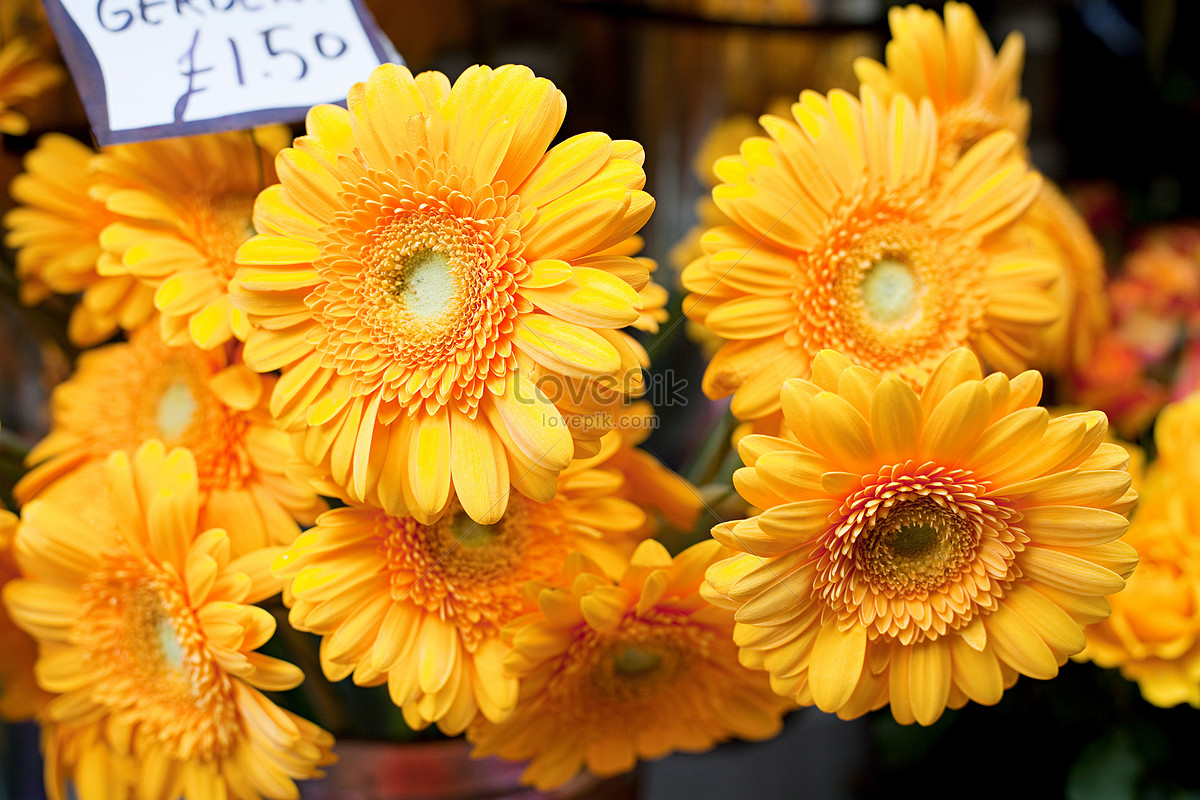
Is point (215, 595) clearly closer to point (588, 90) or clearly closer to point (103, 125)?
point (103, 125)

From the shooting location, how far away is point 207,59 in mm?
484

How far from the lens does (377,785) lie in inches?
19.6

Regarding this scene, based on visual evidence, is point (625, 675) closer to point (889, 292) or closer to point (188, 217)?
point (889, 292)

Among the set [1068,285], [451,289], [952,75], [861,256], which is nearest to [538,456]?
[451,289]

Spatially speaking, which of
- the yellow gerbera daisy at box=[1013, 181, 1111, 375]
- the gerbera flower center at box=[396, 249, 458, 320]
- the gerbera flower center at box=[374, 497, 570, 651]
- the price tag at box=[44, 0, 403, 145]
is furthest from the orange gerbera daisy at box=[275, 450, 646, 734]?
the yellow gerbera daisy at box=[1013, 181, 1111, 375]

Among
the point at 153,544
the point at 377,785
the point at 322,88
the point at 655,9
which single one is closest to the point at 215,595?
the point at 153,544

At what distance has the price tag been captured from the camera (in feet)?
1.53

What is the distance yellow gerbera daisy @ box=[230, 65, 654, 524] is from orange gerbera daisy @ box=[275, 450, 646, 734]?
0.15 ft

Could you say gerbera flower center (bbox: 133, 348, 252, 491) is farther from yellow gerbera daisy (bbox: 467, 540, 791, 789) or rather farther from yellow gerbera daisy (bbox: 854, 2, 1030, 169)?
yellow gerbera daisy (bbox: 854, 2, 1030, 169)

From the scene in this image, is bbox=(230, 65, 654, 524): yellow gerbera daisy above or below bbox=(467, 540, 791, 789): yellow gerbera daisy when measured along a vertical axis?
above

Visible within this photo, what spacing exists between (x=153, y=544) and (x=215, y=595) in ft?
0.15

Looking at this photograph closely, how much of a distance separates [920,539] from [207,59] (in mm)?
445

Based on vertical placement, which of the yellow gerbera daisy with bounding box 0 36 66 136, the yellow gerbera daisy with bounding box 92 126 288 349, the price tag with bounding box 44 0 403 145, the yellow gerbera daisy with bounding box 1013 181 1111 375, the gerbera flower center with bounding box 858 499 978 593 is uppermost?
the price tag with bounding box 44 0 403 145

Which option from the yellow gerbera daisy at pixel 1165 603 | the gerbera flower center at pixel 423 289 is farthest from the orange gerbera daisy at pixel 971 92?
the gerbera flower center at pixel 423 289
